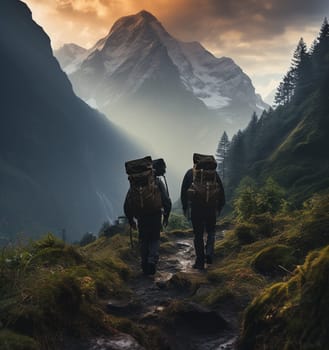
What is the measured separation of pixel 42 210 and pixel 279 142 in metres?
116

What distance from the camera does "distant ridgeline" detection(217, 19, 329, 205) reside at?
5447cm

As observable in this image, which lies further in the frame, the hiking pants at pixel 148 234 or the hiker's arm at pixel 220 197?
the hiker's arm at pixel 220 197

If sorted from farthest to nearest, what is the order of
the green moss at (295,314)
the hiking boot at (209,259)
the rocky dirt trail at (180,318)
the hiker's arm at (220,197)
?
the hiker's arm at (220,197), the hiking boot at (209,259), the rocky dirt trail at (180,318), the green moss at (295,314)

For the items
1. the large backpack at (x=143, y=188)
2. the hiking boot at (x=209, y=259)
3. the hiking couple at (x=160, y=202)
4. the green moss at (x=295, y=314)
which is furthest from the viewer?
the hiking boot at (x=209, y=259)

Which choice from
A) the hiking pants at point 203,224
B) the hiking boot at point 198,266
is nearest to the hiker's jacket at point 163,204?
the hiking pants at point 203,224

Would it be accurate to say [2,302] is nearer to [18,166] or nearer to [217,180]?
[217,180]

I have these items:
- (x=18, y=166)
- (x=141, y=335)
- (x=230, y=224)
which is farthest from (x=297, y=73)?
(x=18, y=166)

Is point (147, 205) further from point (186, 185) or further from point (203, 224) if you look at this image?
point (203, 224)

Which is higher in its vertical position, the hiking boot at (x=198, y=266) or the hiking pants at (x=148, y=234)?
the hiking pants at (x=148, y=234)

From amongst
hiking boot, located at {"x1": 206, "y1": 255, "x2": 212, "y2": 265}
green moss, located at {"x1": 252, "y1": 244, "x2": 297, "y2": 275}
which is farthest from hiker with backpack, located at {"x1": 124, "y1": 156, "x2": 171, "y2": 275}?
green moss, located at {"x1": 252, "y1": 244, "x2": 297, "y2": 275}

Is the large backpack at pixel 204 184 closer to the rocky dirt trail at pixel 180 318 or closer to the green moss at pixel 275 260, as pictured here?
the rocky dirt trail at pixel 180 318

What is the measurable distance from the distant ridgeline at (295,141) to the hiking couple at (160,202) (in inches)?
1297

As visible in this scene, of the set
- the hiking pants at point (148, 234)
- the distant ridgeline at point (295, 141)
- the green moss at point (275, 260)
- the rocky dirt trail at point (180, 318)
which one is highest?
the distant ridgeline at point (295, 141)

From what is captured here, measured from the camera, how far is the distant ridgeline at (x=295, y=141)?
179 ft
